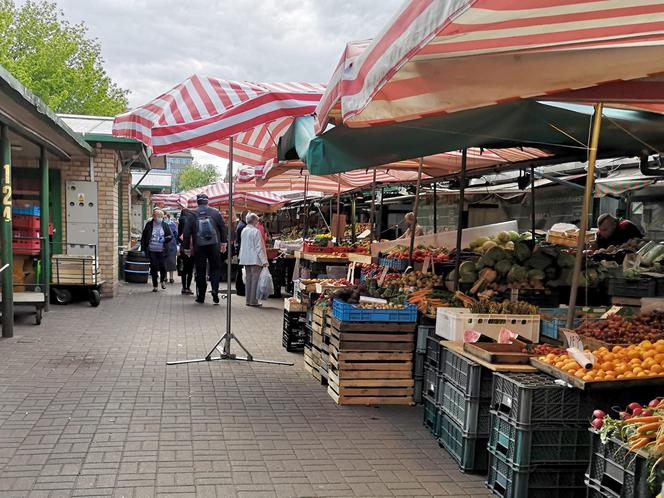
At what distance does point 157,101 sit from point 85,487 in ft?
14.1

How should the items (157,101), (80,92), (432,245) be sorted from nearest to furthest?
1. (157,101)
2. (432,245)
3. (80,92)

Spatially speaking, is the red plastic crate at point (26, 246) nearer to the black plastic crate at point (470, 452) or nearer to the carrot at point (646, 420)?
the black plastic crate at point (470, 452)

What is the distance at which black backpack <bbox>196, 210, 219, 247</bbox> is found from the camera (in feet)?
41.7

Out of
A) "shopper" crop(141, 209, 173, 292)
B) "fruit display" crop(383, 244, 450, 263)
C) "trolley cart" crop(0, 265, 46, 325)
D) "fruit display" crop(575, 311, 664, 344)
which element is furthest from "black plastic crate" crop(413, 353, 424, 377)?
"shopper" crop(141, 209, 173, 292)

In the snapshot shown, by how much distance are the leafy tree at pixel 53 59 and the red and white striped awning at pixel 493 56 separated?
111ft

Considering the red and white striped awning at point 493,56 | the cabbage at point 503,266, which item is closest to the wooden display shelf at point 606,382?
the red and white striped awning at point 493,56

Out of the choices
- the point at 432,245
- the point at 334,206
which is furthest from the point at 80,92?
the point at 432,245

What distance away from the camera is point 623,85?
4.31 meters

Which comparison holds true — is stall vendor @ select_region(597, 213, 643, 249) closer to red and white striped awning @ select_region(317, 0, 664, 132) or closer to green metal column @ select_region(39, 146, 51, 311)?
red and white striped awning @ select_region(317, 0, 664, 132)

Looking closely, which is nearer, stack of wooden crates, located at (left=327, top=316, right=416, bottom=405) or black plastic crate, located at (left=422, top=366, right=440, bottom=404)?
black plastic crate, located at (left=422, top=366, right=440, bottom=404)

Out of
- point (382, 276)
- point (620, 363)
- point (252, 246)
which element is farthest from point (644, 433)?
point (252, 246)

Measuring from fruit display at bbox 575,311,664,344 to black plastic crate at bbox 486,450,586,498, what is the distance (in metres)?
1.08

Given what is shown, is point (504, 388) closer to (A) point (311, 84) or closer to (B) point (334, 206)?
(A) point (311, 84)

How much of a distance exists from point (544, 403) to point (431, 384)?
1.53 meters
